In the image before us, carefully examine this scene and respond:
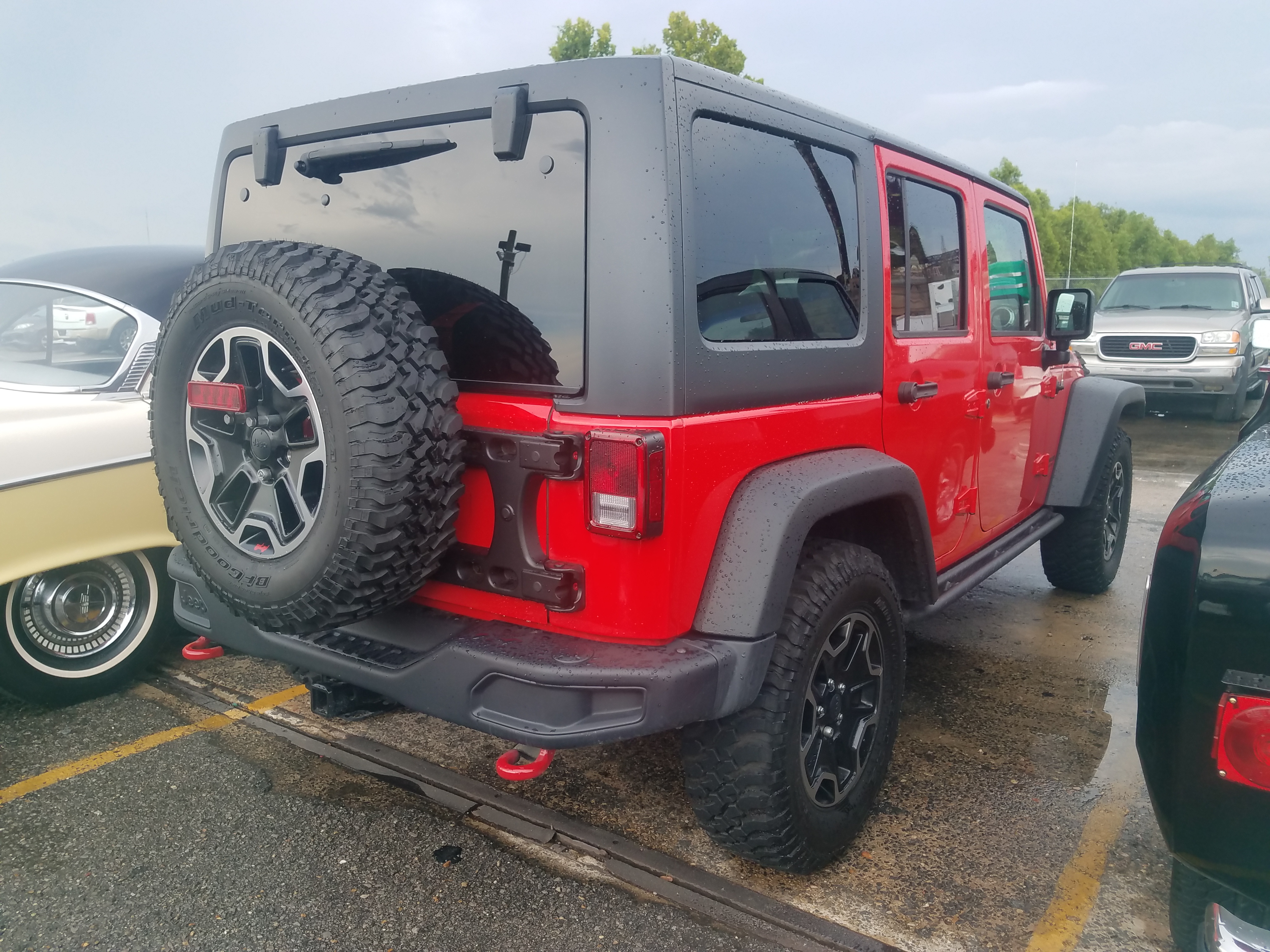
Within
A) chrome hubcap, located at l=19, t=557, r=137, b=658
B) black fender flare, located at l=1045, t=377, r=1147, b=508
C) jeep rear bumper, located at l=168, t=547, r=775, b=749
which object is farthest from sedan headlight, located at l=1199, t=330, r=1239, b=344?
chrome hubcap, located at l=19, t=557, r=137, b=658

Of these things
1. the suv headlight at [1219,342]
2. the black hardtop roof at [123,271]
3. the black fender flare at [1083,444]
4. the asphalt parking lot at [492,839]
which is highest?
the black hardtop roof at [123,271]

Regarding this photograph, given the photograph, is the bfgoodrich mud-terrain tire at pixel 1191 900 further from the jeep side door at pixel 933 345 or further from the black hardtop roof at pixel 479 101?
the black hardtop roof at pixel 479 101

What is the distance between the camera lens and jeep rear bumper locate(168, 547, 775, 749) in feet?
6.50

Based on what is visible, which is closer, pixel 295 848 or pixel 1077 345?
pixel 295 848

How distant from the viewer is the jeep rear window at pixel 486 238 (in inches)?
81.5

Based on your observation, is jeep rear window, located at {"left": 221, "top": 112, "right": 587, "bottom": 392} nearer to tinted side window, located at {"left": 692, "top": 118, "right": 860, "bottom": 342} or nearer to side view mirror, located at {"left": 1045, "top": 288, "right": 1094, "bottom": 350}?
tinted side window, located at {"left": 692, "top": 118, "right": 860, "bottom": 342}

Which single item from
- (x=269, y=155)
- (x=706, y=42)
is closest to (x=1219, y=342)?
(x=269, y=155)

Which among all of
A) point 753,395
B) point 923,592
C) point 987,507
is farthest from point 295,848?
point 987,507

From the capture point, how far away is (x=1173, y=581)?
161 cm

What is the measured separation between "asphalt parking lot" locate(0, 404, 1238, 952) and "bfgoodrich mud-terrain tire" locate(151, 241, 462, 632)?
0.84 m

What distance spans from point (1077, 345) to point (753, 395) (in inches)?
463

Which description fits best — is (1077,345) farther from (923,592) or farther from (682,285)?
(682,285)

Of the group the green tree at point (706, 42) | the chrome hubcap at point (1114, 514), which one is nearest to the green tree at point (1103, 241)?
the green tree at point (706, 42)

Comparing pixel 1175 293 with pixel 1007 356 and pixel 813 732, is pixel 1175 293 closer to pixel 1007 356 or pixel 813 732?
pixel 1007 356
